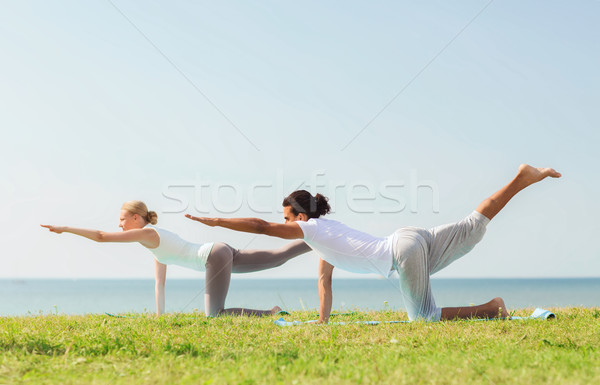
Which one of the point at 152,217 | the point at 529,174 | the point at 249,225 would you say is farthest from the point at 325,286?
the point at 152,217

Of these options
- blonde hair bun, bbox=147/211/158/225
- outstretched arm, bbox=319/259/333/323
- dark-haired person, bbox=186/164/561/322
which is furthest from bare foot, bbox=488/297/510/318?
blonde hair bun, bbox=147/211/158/225

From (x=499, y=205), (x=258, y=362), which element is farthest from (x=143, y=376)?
(x=499, y=205)

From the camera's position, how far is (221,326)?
17.7 ft

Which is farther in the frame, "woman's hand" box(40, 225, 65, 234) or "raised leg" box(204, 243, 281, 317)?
"raised leg" box(204, 243, 281, 317)

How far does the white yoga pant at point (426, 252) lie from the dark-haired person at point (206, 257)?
2.17 m

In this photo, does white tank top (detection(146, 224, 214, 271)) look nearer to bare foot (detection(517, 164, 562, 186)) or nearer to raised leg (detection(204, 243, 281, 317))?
raised leg (detection(204, 243, 281, 317))

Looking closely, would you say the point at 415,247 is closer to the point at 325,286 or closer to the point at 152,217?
the point at 325,286

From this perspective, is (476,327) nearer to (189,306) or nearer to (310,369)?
(310,369)

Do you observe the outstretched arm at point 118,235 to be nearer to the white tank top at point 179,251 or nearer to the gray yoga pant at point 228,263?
the white tank top at point 179,251

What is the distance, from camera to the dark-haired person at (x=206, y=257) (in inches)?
274

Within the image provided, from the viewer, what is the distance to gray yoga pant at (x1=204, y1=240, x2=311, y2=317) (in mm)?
7098

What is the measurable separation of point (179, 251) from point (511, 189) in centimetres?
425

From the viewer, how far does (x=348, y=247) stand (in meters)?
5.39

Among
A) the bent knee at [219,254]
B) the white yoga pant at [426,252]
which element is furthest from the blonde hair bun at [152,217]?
the white yoga pant at [426,252]
